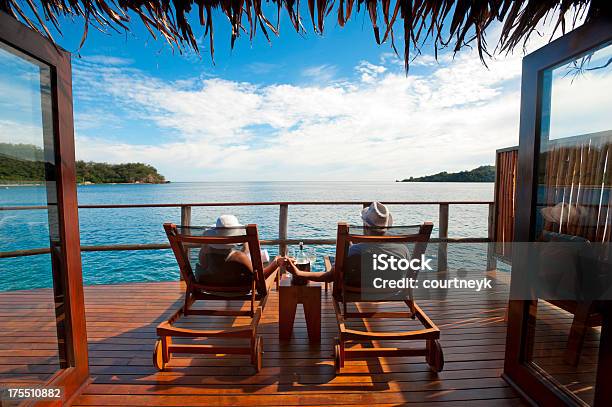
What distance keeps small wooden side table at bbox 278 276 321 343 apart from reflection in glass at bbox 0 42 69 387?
1370 mm

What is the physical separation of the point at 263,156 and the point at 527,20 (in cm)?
2516

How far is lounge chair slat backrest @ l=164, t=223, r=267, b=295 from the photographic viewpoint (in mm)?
2012

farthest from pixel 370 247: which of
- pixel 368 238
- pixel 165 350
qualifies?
pixel 165 350

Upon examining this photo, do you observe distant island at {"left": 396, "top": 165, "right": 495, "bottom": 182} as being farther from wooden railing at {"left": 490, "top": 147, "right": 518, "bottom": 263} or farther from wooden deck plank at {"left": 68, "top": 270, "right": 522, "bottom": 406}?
wooden deck plank at {"left": 68, "top": 270, "right": 522, "bottom": 406}

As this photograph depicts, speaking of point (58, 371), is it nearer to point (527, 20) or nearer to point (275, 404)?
point (275, 404)

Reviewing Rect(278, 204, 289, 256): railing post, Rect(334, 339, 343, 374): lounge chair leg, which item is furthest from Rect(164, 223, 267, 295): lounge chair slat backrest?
Rect(278, 204, 289, 256): railing post

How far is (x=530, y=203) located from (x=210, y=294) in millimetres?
2291

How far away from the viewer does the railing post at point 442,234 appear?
13.2ft

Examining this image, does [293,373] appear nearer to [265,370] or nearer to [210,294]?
[265,370]

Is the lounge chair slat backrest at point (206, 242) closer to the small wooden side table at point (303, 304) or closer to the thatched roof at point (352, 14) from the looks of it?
the small wooden side table at point (303, 304)

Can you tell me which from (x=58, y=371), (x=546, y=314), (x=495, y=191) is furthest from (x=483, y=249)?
(x=58, y=371)

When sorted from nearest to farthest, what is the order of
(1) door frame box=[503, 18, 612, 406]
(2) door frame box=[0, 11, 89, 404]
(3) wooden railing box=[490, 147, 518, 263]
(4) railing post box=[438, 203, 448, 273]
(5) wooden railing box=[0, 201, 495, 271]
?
(1) door frame box=[503, 18, 612, 406], (2) door frame box=[0, 11, 89, 404], (5) wooden railing box=[0, 201, 495, 271], (3) wooden railing box=[490, 147, 518, 263], (4) railing post box=[438, 203, 448, 273]

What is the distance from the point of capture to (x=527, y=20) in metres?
1.66

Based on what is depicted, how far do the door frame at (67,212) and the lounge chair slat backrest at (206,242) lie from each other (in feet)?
1.77
